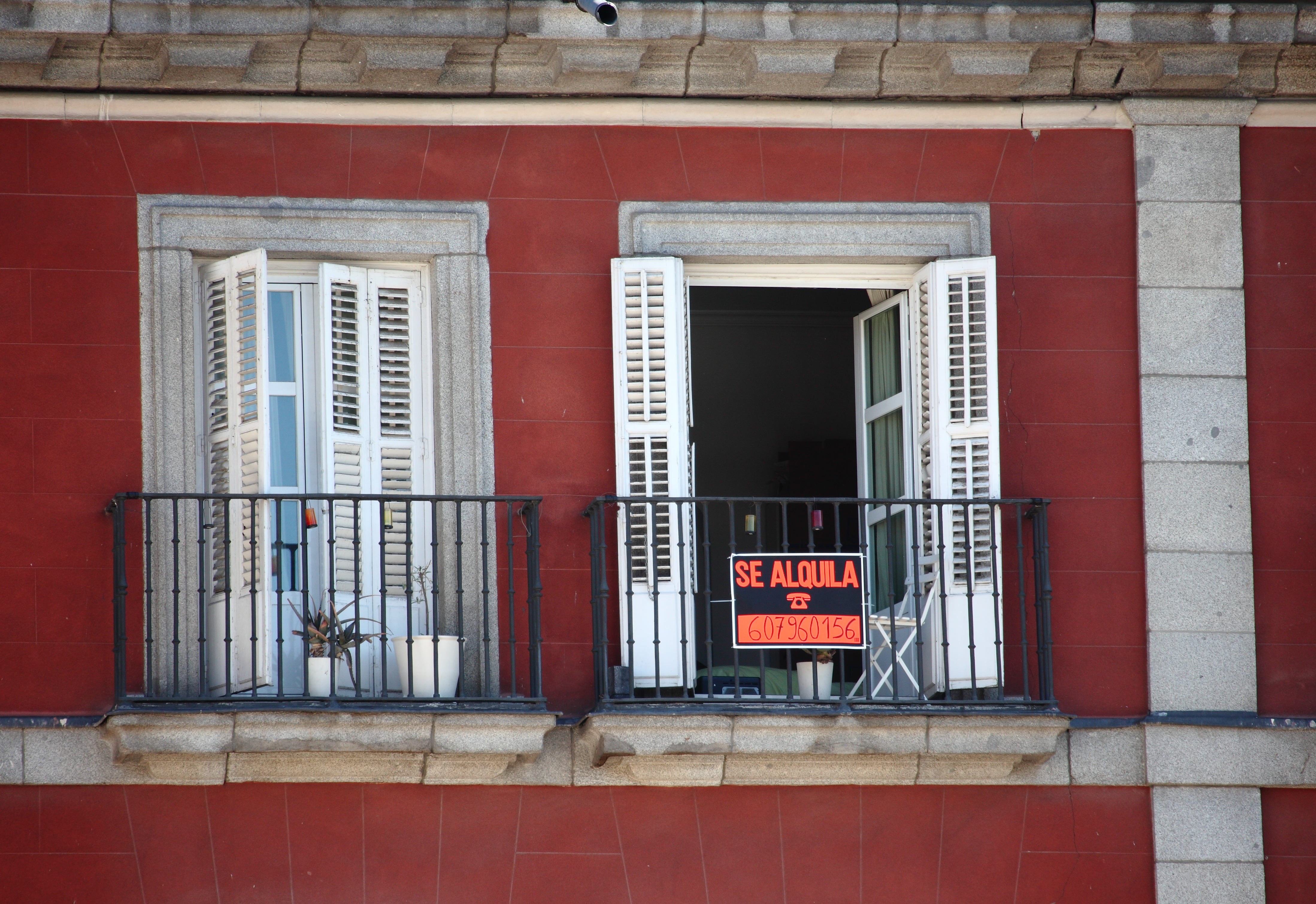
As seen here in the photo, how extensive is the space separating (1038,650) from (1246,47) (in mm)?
→ 2929

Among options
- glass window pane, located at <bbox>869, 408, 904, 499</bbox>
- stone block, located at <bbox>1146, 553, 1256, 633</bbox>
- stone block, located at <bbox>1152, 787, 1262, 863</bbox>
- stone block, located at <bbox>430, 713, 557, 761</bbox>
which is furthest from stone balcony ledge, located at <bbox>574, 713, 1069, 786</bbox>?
glass window pane, located at <bbox>869, 408, 904, 499</bbox>

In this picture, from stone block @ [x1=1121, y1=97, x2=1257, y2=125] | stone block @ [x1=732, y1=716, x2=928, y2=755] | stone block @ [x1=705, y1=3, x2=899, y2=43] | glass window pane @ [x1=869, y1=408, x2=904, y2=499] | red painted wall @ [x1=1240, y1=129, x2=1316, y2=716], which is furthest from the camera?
glass window pane @ [x1=869, y1=408, x2=904, y2=499]

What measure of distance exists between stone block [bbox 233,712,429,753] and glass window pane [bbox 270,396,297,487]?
1187 mm

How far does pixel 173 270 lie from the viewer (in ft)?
27.8

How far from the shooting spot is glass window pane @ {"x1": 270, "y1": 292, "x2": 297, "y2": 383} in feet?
28.3

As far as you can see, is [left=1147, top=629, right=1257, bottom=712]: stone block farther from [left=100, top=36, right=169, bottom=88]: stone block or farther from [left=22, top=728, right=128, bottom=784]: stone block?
[left=100, top=36, right=169, bottom=88]: stone block

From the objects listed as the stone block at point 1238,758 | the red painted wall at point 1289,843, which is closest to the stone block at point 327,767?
the stone block at point 1238,758

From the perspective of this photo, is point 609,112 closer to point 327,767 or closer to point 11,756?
point 327,767

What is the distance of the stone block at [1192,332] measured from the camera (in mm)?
8648

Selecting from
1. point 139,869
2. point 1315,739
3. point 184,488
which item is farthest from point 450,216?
point 1315,739

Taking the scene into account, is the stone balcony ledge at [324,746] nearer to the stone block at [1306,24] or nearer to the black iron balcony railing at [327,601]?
the black iron balcony railing at [327,601]

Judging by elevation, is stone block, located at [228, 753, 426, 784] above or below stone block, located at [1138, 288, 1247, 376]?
below

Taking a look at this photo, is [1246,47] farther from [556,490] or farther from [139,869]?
[139,869]

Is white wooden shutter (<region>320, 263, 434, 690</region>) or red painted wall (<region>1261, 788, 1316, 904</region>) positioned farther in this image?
white wooden shutter (<region>320, 263, 434, 690</region>)
